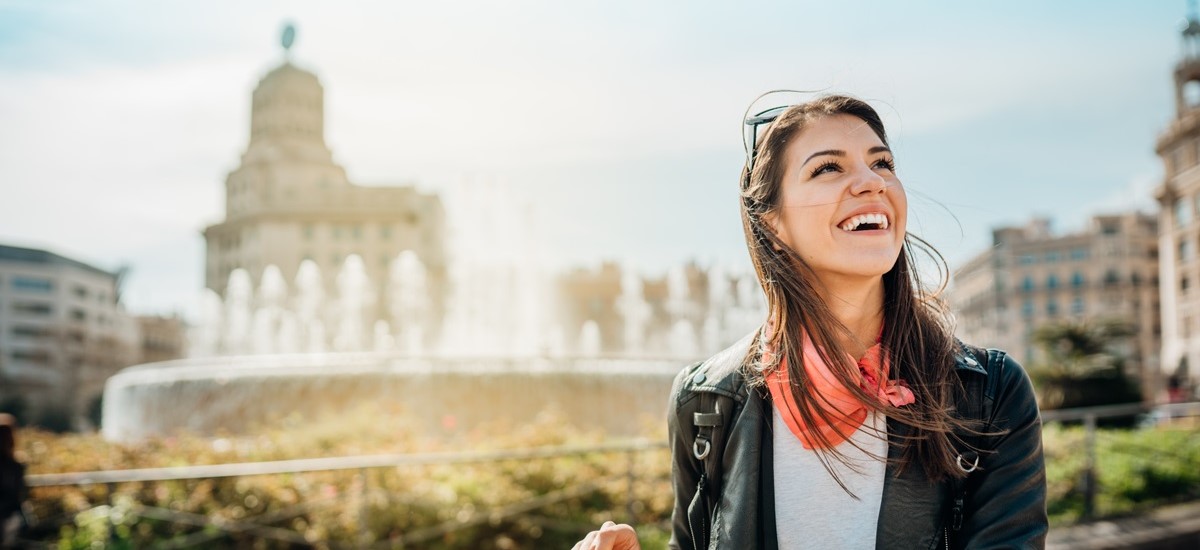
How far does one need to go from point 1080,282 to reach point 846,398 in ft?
253

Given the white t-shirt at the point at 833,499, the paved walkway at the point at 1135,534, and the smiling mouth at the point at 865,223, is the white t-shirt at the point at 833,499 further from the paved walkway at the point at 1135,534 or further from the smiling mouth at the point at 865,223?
the paved walkway at the point at 1135,534

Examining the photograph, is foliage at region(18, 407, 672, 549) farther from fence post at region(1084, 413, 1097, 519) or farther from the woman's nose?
the woman's nose

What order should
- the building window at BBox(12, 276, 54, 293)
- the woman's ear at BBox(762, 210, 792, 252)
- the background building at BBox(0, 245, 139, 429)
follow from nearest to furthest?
the woman's ear at BBox(762, 210, 792, 252), the background building at BBox(0, 245, 139, 429), the building window at BBox(12, 276, 54, 293)

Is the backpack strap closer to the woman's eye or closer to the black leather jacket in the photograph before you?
the black leather jacket

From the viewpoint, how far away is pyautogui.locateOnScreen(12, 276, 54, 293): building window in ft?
234

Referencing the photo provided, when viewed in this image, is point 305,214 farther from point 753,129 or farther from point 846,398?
point 846,398

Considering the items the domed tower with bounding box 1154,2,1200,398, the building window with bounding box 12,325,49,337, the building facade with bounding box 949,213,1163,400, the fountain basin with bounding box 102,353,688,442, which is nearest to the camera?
the fountain basin with bounding box 102,353,688,442

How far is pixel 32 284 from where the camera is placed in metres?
72.1

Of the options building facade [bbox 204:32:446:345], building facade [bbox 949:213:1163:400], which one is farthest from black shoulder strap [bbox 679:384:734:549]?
building facade [bbox 204:32:446:345]

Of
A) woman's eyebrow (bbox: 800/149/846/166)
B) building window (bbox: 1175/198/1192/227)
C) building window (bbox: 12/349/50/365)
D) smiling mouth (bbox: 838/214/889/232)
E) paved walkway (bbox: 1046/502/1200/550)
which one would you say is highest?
building window (bbox: 1175/198/1192/227)

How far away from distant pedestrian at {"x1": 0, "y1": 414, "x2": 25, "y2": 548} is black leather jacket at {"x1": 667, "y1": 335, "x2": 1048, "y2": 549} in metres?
5.93

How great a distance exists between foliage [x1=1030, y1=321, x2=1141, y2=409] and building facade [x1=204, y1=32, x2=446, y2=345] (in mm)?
59019

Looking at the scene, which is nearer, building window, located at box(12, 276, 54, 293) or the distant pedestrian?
the distant pedestrian

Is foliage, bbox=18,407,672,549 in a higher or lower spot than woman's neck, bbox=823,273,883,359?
lower
